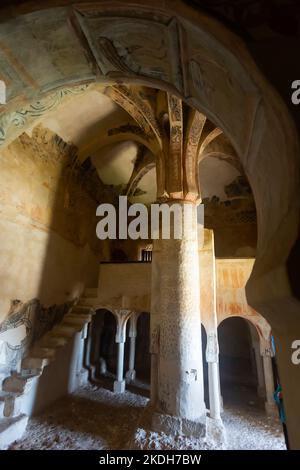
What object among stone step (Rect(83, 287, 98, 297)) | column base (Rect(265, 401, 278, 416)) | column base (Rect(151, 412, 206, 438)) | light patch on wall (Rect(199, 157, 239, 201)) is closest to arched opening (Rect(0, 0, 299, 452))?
stone step (Rect(83, 287, 98, 297))

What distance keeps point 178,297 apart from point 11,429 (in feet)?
14.1

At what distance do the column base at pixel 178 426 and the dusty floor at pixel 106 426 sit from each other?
0.19 m

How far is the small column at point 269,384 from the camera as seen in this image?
7.00 m

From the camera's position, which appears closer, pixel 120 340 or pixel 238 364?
pixel 120 340

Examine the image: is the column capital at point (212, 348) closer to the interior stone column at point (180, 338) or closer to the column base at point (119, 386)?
the interior stone column at point (180, 338)

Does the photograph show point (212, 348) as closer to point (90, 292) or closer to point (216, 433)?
point (216, 433)

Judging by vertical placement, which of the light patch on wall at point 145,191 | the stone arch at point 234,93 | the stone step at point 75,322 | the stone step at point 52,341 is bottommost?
the stone step at point 52,341

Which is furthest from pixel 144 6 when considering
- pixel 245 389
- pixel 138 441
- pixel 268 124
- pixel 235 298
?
pixel 245 389

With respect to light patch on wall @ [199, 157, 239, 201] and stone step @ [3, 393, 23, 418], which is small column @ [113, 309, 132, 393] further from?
light patch on wall @ [199, 157, 239, 201]

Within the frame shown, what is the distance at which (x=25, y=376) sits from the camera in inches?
225

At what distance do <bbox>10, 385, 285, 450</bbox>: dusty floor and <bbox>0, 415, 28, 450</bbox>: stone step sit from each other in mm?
151

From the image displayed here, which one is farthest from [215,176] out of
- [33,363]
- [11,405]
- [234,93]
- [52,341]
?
[11,405]

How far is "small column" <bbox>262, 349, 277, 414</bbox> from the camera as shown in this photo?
6996mm

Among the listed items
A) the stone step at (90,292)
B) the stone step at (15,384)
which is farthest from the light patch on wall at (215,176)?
the stone step at (15,384)
